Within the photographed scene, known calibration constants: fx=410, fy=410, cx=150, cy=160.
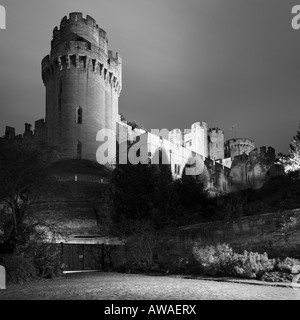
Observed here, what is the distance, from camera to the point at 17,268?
1238 centimetres

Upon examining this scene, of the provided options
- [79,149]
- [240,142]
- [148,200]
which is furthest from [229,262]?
[240,142]

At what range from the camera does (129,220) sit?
69.2 feet

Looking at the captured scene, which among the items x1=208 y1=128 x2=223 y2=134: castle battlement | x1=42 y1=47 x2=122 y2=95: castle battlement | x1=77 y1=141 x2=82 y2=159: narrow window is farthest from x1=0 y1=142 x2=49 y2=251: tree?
x1=208 y1=128 x2=223 y2=134: castle battlement

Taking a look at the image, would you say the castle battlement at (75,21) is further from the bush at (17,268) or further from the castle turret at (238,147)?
the castle turret at (238,147)

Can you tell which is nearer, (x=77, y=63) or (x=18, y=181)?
(x=18, y=181)

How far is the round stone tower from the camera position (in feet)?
121

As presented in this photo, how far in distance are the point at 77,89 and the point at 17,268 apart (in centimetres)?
2720

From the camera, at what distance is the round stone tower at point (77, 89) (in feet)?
121

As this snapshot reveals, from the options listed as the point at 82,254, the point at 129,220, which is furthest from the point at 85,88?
the point at 82,254

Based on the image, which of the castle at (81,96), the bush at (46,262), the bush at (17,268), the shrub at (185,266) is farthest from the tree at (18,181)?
the castle at (81,96)

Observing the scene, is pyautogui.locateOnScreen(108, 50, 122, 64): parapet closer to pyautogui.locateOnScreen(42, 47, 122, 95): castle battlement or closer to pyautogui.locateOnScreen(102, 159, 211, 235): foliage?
pyautogui.locateOnScreen(42, 47, 122, 95): castle battlement

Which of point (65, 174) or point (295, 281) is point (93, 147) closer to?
point (65, 174)

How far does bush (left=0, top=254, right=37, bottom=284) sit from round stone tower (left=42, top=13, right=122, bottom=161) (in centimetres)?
2355

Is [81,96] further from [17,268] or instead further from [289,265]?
[289,265]
